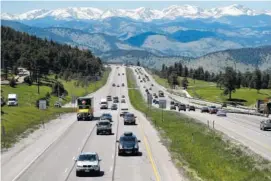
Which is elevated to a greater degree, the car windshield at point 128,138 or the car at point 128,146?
the car windshield at point 128,138

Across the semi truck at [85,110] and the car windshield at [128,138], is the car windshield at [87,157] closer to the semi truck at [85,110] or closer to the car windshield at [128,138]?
the car windshield at [128,138]

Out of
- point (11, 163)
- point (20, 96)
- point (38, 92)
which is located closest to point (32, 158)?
point (11, 163)

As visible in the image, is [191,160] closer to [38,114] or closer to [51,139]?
[51,139]

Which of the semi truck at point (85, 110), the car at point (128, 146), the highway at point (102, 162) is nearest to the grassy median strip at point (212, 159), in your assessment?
the highway at point (102, 162)

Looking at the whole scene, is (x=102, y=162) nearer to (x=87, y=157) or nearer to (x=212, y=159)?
(x=87, y=157)

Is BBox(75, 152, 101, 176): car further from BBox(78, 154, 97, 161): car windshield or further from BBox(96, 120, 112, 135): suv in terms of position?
BBox(96, 120, 112, 135): suv

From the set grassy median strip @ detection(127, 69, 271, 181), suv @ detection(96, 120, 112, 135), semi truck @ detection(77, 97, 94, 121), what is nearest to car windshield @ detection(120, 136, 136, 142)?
grassy median strip @ detection(127, 69, 271, 181)

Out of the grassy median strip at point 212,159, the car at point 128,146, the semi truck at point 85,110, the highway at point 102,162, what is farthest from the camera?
the semi truck at point 85,110

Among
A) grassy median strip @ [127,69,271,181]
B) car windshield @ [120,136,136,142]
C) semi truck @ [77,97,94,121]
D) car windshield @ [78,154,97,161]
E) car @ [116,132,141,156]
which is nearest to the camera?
grassy median strip @ [127,69,271,181]

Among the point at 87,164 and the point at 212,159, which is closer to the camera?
the point at 87,164

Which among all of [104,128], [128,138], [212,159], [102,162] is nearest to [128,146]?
[128,138]

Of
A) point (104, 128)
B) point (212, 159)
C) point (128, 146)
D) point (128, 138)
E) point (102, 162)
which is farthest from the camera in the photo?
point (104, 128)

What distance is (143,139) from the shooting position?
224 feet

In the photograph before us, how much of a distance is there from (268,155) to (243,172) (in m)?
9.18
